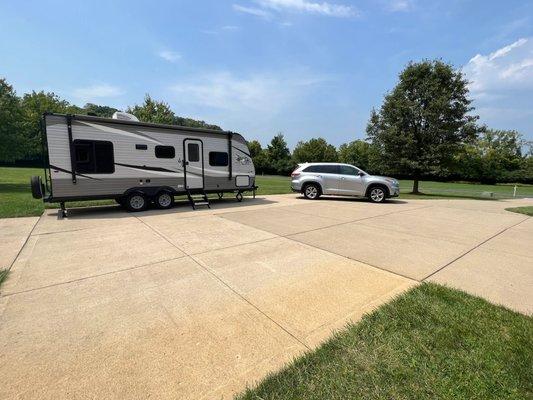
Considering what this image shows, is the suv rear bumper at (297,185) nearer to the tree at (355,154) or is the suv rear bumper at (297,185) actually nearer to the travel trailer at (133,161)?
the travel trailer at (133,161)

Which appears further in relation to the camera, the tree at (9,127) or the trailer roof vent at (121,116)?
the tree at (9,127)

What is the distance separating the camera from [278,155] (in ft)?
190

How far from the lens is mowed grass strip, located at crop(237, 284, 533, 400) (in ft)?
6.71

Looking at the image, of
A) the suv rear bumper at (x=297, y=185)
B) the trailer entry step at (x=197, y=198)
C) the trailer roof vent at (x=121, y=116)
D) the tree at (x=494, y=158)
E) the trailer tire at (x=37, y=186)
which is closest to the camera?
the trailer tire at (x=37, y=186)

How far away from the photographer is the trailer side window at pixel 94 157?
866 cm

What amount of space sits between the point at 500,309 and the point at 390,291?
1.16m

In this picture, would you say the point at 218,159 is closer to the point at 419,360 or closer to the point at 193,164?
the point at 193,164

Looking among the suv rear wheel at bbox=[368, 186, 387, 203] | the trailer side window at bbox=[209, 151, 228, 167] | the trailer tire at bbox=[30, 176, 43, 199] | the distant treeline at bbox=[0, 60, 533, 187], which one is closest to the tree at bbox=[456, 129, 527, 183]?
the distant treeline at bbox=[0, 60, 533, 187]

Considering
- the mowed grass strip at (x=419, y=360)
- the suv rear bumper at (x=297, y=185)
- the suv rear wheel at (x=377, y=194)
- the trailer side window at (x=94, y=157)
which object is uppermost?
the trailer side window at (x=94, y=157)

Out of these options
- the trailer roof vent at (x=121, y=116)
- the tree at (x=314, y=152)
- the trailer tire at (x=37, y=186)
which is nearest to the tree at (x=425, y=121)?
the trailer roof vent at (x=121, y=116)

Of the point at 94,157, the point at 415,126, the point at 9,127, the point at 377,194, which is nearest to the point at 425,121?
the point at 415,126

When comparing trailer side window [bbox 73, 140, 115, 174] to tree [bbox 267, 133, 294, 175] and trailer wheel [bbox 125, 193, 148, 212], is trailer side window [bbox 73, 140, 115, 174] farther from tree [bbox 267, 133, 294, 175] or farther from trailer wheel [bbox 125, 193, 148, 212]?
tree [bbox 267, 133, 294, 175]

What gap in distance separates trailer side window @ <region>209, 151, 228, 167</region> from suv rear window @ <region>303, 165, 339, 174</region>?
4.66 meters

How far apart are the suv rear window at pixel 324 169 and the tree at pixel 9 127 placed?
17.3 metres
